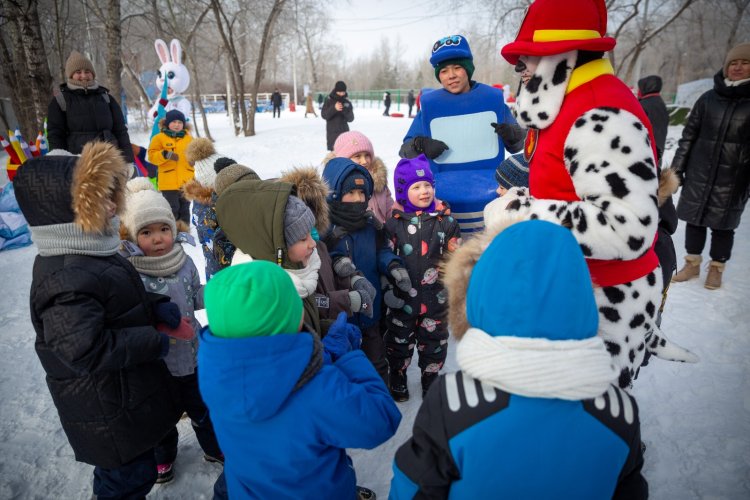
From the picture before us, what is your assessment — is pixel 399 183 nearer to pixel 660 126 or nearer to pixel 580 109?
pixel 580 109

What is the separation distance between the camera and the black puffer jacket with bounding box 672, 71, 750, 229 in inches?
148

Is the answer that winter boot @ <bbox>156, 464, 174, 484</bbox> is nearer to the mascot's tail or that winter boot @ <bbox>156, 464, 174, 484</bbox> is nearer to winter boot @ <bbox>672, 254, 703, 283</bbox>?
the mascot's tail

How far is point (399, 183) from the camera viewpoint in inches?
104

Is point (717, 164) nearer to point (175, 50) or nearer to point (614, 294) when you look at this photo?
point (614, 294)

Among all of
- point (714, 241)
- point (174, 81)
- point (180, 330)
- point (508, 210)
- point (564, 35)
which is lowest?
point (714, 241)

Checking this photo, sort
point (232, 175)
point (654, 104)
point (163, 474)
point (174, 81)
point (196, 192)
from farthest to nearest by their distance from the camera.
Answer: point (174, 81) → point (654, 104) → point (196, 192) → point (232, 175) → point (163, 474)

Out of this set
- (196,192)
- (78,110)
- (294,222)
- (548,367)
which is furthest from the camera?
(78,110)

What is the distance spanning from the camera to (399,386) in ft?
9.14

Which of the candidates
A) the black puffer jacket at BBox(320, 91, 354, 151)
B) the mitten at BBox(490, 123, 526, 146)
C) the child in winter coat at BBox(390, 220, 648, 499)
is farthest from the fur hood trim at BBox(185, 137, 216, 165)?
the black puffer jacket at BBox(320, 91, 354, 151)

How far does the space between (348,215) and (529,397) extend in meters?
1.67

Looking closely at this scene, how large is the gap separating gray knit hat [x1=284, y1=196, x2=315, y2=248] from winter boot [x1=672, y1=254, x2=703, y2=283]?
4.33 meters

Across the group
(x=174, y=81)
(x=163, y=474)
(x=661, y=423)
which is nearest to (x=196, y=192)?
(x=163, y=474)

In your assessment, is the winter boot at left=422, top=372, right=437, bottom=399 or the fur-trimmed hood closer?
the fur-trimmed hood

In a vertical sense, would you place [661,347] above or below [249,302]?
below
